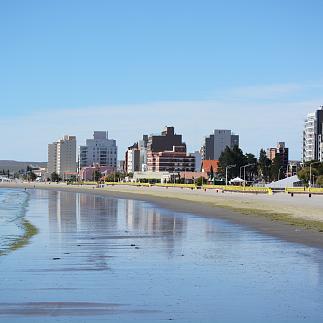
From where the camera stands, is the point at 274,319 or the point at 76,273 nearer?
the point at 274,319

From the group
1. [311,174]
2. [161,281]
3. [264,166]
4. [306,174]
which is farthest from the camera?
[264,166]

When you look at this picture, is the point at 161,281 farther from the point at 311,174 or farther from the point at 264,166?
the point at 264,166

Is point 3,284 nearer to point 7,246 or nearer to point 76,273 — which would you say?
point 76,273

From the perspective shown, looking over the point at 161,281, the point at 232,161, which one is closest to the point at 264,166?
the point at 232,161

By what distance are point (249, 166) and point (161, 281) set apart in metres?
163

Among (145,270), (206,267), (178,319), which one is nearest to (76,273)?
(145,270)

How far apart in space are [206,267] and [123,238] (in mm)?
9273

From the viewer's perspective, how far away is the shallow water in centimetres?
1086

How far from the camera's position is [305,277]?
14.8 m

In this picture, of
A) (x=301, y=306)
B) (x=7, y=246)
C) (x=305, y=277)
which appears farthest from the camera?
(x=7, y=246)

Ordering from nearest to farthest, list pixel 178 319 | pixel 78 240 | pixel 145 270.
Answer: pixel 178 319, pixel 145 270, pixel 78 240

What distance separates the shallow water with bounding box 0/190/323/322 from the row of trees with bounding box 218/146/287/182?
137 meters

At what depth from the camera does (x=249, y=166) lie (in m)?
176

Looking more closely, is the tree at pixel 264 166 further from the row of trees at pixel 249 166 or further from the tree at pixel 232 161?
the tree at pixel 232 161
